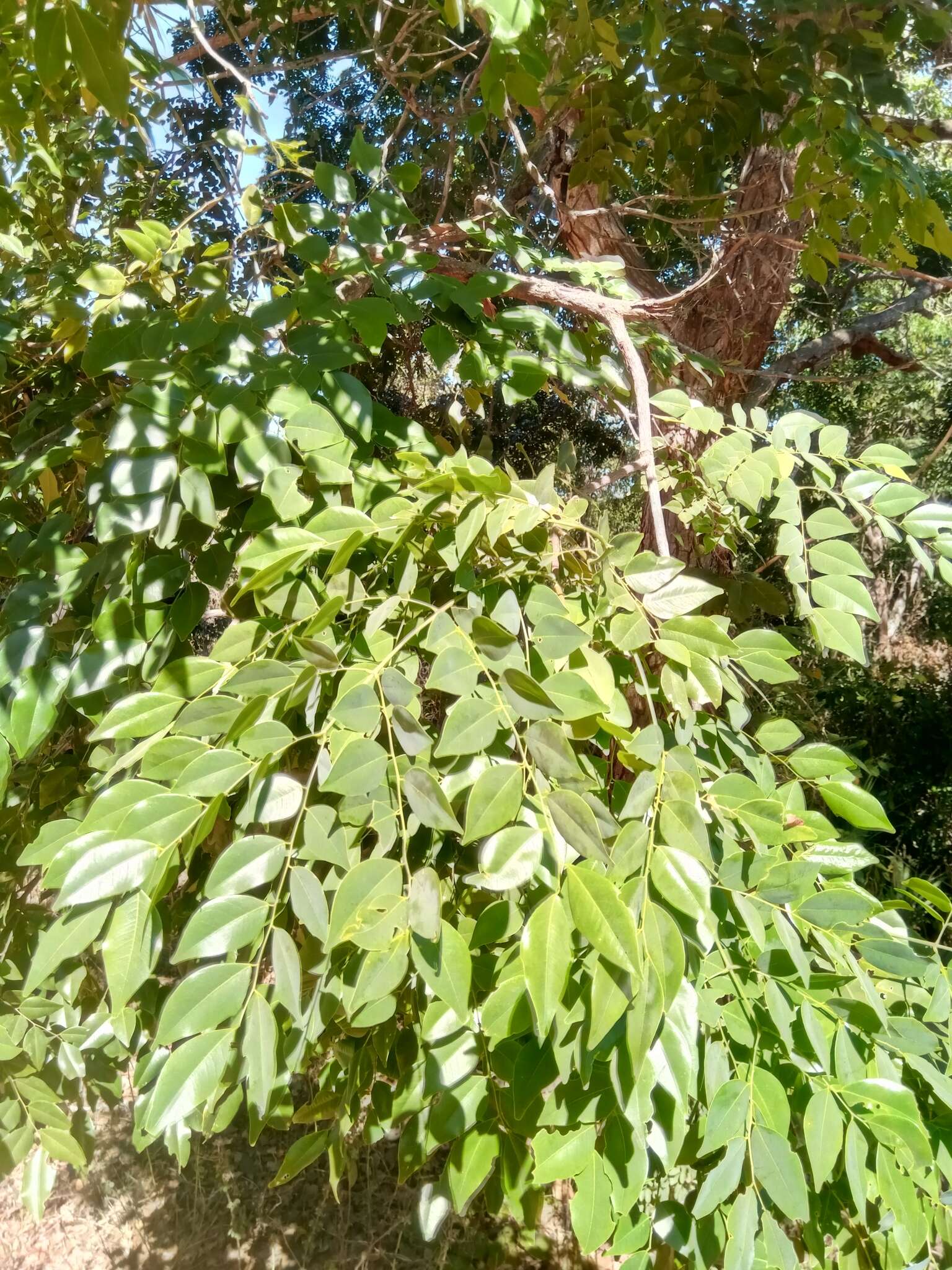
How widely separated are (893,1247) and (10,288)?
1.42 metres

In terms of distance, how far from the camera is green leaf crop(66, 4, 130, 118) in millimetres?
650

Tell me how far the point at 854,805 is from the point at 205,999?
56 cm

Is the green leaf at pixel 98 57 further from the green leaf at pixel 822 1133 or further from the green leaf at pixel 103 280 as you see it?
the green leaf at pixel 822 1133

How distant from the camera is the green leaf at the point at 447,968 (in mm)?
446

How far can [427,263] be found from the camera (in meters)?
0.84

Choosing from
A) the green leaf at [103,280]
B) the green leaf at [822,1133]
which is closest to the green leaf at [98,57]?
the green leaf at [103,280]

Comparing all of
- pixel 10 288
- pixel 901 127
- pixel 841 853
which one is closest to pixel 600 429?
pixel 901 127

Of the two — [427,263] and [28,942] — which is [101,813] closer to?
[28,942]

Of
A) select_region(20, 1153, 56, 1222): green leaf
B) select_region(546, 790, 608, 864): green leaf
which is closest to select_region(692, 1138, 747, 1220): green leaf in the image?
select_region(546, 790, 608, 864): green leaf

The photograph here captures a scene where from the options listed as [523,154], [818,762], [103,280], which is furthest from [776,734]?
[523,154]

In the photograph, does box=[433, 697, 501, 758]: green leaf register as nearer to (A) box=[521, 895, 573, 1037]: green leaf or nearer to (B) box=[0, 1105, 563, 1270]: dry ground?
(A) box=[521, 895, 573, 1037]: green leaf

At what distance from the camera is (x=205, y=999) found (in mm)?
462

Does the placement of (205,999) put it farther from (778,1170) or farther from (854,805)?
(854,805)

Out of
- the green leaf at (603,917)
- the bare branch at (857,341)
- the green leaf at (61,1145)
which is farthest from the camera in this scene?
the bare branch at (857,341)
